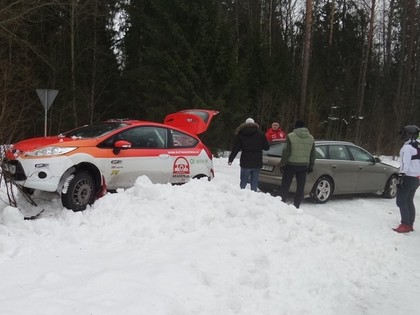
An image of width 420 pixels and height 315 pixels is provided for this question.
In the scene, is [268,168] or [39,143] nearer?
[39,143]

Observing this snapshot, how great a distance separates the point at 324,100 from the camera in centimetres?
2900

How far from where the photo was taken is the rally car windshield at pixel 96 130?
7729 mm

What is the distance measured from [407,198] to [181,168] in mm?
4373

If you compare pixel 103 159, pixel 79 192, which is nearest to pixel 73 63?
pixel 103 159

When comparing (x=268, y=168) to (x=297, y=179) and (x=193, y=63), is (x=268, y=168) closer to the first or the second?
(x=297, y=179)

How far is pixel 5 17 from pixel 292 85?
18307 mm

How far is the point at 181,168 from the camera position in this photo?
8625 mm

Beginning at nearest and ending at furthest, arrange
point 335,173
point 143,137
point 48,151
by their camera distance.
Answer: point 48,151 < point 143,137 < point 335,173

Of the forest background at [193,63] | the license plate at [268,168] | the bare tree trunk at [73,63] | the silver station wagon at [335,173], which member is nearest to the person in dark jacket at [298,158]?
the silver station wagon at [335,173]

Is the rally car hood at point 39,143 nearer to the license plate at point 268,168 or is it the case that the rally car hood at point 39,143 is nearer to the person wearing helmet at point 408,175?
the license plate at point 268,168

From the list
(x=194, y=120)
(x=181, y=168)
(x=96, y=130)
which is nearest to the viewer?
(x=96, y=130)

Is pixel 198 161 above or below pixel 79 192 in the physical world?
above

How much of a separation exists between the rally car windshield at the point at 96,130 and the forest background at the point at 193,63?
464cm

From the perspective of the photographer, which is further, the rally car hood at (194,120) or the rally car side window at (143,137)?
the rally car hood at (194,120)
